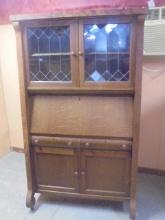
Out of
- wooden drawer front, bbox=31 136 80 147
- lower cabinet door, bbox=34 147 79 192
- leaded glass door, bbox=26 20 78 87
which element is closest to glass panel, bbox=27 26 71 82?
leaded glass door, bbox=26 20 78 87

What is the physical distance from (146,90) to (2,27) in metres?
1.80

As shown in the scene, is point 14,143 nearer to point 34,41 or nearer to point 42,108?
point 42,108

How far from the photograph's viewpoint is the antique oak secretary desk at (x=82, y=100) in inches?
64.7

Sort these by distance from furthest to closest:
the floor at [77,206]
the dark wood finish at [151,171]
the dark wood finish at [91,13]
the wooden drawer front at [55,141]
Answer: the dark wood finish at [151,171] → the floor at [77,206] → the wooden drawer front at [55,141] → the dark wood finish at [91,13]

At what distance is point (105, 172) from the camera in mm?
1883

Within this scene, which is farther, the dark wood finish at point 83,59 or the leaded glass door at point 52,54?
the leaded glass door at point 52,54

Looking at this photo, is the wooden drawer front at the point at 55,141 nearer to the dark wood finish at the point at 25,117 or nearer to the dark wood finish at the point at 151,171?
the dark wood finish at the point at 25,117

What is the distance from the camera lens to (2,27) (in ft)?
9.10

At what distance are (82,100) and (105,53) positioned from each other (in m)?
0.39

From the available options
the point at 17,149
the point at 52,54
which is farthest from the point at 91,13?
the point at 17,149

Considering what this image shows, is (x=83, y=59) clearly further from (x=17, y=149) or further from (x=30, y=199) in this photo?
(x=17, y=149)

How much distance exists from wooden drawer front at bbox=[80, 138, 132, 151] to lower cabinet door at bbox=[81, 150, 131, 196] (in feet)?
0.14

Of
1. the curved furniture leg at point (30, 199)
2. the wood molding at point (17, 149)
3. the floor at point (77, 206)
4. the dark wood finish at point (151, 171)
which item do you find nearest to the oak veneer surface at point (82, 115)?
the curved furniture leg at point (30, 199)

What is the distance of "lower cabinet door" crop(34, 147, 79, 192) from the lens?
6.29 ft
